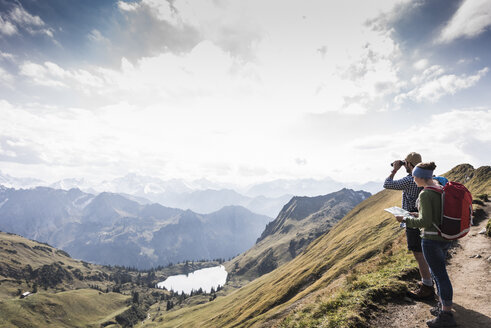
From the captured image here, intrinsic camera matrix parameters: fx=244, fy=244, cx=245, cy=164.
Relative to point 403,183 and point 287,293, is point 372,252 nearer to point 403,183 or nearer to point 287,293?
point 287,293

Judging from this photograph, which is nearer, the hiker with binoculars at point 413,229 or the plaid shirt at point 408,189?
the hiker with binoculars at point 413,229

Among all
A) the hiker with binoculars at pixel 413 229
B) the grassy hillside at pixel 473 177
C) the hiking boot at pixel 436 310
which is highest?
the grassy hillside at pixel 473 177

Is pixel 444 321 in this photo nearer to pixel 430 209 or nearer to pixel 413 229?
pixel 430 209

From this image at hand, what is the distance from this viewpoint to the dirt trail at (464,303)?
30.3ft

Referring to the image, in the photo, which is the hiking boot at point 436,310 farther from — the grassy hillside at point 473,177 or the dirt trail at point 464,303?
the grassy hillside at point 473,177

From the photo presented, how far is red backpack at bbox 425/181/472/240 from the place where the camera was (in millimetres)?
8555

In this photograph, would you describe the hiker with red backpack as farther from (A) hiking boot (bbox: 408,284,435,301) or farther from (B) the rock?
(B) the rock

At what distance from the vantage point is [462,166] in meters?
121

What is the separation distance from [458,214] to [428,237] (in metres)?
1.33

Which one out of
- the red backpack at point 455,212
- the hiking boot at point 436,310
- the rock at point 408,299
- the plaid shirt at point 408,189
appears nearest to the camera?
the red backpack at point 455,212

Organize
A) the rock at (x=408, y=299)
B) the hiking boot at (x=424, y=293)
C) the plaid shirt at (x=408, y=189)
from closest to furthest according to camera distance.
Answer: the hiking boot at (x=424, y=293) < the rock at (x=408, y=299) < the plaid shirt at (x=408, y=189)

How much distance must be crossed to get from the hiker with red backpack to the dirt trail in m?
0.88

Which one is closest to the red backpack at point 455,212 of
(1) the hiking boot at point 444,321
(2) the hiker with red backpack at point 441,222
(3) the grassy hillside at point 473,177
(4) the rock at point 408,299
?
(2) the hiker with red backpack at point 441,222

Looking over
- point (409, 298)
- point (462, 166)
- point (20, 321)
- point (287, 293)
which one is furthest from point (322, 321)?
point (20, 321)
